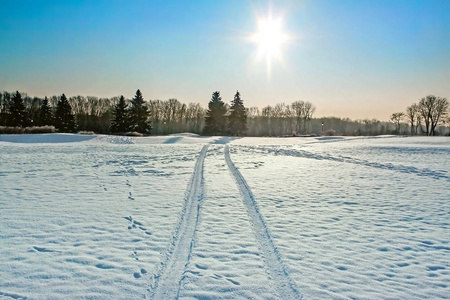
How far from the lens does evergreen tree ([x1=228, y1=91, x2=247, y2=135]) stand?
4844 cm

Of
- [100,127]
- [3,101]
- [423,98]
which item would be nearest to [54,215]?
[100,127]

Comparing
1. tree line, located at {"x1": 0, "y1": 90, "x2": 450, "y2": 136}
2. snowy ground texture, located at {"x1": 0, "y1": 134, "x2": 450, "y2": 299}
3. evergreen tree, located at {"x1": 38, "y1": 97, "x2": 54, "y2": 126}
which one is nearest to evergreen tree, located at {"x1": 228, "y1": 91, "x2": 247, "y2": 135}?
tree line, located at {"x1": 0, "y1": 90, "x2": 450, "y2": 136}

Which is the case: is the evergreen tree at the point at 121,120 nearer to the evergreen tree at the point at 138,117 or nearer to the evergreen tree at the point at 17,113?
the evergreen tree at the point at 138,117

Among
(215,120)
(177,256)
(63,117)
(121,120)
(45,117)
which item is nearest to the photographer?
→ (177,256)

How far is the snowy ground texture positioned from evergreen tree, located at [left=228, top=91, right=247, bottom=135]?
1556 inches

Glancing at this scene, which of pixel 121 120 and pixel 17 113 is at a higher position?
pixel 17 113

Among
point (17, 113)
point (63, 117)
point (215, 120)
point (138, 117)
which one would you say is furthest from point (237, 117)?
point (17, 113)

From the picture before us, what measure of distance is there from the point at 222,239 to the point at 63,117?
50.5 metres

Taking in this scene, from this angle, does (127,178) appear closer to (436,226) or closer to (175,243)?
(175,243)

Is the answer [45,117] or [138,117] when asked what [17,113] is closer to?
[45,117]

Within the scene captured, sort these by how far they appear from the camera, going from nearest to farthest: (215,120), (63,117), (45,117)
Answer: (63,117)
(45,117)
(215,120)

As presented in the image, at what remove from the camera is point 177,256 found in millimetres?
4055

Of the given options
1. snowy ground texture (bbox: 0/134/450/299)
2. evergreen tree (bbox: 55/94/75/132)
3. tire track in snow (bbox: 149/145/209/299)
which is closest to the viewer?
tire track in snow (bbox: 149/145/209/299)

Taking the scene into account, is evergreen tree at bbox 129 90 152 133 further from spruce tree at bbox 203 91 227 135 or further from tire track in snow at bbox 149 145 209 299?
tire track in snow at bbox 149 145 209 299
